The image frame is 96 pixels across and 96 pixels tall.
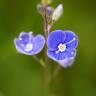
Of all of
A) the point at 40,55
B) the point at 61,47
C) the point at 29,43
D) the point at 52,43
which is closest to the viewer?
the point at 52,43

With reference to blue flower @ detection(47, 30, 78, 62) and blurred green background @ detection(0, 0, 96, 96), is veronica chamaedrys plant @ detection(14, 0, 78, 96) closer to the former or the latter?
blue flower @ detection(47, 30, 78, 62)

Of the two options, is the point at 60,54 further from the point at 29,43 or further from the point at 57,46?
the point at 29,43

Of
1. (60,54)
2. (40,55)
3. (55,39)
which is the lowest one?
(40,55)

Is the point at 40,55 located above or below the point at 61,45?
below

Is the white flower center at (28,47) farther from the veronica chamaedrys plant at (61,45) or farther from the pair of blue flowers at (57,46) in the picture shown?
the veronica chamaedrys plant at (61,45)

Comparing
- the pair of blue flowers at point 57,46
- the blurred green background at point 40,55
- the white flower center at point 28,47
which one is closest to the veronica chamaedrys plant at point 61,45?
the pair of blue flowers at point 57,46

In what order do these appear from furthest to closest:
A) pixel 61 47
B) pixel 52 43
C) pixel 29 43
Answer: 1. pixel 29 43
2. pixel 61 47
3. pixel 52 43

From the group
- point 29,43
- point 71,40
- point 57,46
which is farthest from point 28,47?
point 71,40

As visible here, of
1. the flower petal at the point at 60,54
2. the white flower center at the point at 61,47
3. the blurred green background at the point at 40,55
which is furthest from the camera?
the blurred green background at the point at 40,55
